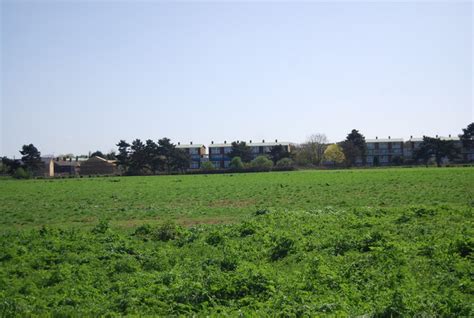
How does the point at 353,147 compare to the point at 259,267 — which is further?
the point at 353,147

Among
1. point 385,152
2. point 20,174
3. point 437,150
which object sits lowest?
point 20,174

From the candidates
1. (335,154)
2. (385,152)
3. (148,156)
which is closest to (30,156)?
(148,156)

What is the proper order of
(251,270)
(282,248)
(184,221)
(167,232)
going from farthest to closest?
(184,221) < (167,232) < (282,248) < (251,270)

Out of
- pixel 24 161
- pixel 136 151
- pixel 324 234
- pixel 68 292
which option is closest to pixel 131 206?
pixel 324 234

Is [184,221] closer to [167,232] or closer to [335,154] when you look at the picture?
[167,232]

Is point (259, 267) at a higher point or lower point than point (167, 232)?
lower

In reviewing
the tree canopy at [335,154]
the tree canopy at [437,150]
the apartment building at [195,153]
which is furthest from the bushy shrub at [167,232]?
the apartment building at [195,153]

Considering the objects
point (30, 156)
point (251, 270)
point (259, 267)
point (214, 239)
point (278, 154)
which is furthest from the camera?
point (278, 154)

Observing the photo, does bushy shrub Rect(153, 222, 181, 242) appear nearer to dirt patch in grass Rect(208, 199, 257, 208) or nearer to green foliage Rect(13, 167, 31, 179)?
dirt patch in grass Rect(208, 199, 257, 208)

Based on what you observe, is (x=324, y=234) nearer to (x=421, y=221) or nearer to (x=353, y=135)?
(x=421, y=221)

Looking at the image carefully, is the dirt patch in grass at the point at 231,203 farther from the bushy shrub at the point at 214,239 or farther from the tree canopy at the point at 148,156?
the tree canopy at the point at 148,156

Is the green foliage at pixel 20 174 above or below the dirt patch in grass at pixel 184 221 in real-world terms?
above

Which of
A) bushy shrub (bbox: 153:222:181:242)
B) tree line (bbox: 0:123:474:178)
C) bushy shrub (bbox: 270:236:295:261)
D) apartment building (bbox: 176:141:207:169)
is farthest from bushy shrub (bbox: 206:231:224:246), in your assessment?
apartment building (bbox: 176:141:207:169)

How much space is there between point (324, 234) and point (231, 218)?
9.76 metres
